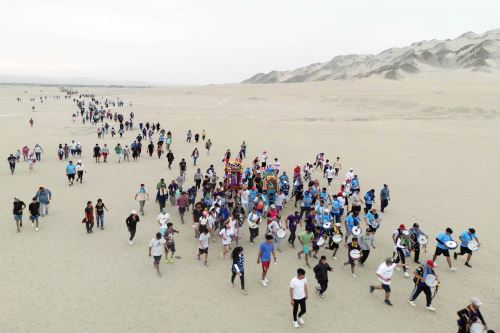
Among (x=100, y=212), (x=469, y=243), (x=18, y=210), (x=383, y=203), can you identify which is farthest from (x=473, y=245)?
(x=18, y=210)

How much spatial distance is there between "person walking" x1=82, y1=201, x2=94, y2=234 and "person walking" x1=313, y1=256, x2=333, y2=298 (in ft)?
25.0

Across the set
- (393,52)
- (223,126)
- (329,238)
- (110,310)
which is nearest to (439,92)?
(223,126)

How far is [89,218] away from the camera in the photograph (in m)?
12.3

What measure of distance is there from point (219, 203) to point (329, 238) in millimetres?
3799

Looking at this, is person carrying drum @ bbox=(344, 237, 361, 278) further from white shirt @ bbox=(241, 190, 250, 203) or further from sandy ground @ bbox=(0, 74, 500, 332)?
white shirt @ bbox=(241, 190, 250, 203)

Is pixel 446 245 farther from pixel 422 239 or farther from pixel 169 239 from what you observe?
pixel 169 239

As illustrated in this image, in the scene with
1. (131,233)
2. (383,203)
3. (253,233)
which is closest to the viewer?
Answer: (131,233)

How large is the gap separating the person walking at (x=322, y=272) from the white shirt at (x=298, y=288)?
102 cm

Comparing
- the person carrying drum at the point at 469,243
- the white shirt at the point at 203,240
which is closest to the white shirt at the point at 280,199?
the white shirt at the point at 203,240

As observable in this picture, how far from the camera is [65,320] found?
809 centimetres

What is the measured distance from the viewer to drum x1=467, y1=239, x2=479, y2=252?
10562 millimetres

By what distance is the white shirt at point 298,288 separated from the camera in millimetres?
7855

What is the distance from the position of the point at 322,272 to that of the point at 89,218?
25.8 feet

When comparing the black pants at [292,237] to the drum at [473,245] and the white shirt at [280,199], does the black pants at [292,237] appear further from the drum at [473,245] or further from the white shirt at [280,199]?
the drum at [473,245]
